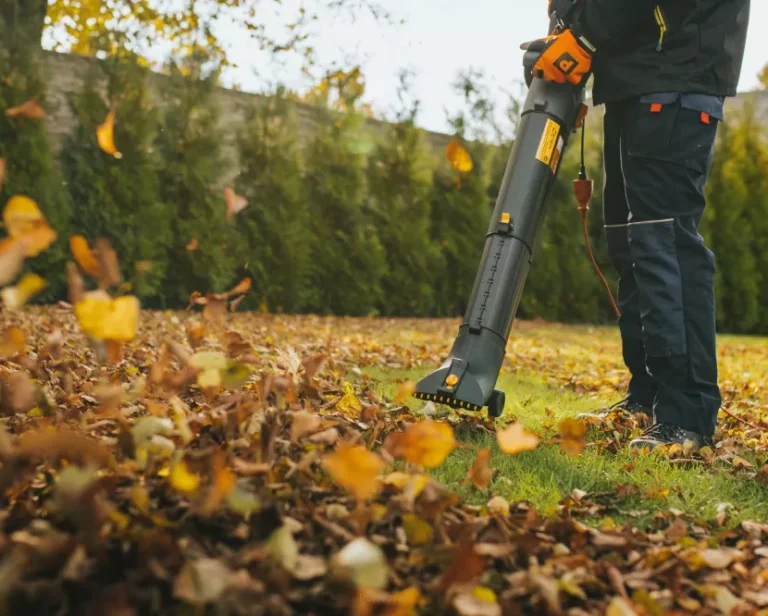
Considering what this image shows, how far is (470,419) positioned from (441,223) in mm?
8892

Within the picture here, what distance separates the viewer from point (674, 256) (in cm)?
265

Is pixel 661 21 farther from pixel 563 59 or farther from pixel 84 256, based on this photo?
pixel 84 256

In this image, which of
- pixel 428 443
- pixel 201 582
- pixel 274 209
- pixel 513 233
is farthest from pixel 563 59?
pixel 274 209

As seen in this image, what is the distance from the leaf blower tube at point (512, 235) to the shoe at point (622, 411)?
574 mm

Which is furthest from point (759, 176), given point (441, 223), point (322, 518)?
point (322, 518)

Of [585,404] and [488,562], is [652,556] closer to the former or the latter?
[488,562]

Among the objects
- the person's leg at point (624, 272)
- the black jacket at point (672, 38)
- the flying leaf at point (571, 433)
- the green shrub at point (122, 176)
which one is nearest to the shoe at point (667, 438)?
the person's leg at point (624, 272)

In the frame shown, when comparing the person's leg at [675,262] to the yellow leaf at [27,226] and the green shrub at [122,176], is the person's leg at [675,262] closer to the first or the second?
the yellow leaf at [27,226]

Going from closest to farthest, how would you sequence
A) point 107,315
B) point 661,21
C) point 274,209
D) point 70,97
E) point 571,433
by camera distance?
point 107,315 → point 571,433 → point 661,21 → point 70,97 → point 274,209

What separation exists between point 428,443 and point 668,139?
1641mm

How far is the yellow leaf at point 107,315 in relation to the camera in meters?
1.43

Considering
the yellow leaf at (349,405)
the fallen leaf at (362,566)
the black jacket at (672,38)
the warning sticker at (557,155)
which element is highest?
the black jacket at (672,38)

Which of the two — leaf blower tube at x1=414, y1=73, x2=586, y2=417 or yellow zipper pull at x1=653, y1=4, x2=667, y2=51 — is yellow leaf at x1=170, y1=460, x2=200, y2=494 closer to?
leaf blower tube at x1=414, y1=73, x2=586, y2=417

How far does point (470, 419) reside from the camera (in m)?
2.84
